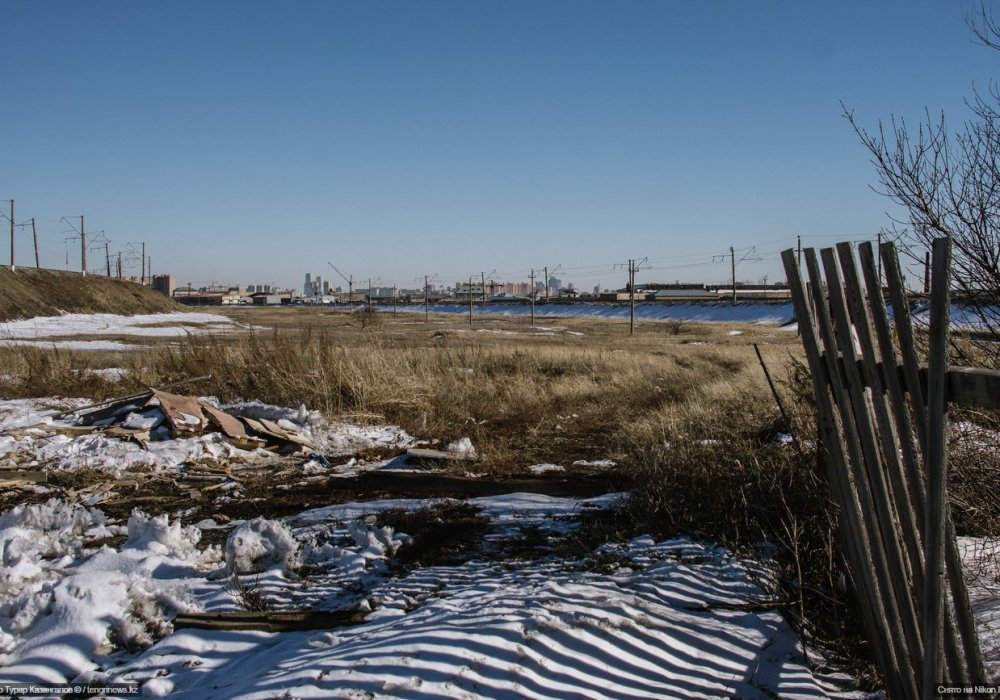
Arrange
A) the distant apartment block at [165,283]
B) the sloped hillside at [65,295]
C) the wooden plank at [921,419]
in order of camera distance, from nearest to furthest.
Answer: the wooden plank at [921,419]
the sloped hillside at [65,295]
the distant apartment block at [165,283]

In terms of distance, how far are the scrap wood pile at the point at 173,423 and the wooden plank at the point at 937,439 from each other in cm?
770

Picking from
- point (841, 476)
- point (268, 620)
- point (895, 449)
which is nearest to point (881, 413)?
point (895, 449)

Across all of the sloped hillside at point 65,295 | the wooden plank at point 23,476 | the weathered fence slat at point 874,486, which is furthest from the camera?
the sloped hillside at point 65,295

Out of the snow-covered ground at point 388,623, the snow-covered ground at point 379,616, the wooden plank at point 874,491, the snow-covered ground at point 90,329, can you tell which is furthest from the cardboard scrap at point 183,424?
the snow-covered ground at point 90,329

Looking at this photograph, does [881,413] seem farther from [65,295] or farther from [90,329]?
[65,295]

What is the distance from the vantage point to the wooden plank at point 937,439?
205cm

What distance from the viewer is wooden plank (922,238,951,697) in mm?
2053

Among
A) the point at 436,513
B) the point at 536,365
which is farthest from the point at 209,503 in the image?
the point at 536,365

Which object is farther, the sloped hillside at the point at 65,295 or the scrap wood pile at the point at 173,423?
the sloped hillside at the point at 65,295

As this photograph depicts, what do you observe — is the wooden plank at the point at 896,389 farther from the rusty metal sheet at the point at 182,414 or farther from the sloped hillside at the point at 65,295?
the sloped hillside at the point at 65,295

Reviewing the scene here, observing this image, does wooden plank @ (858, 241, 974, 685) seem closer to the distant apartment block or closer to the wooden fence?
the wooden fence

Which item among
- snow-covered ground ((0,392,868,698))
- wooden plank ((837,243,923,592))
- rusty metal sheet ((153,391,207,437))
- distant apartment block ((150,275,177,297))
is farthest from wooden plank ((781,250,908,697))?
distant apartment block ((150,275,177,297))

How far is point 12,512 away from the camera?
5.14 meters

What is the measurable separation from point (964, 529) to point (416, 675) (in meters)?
3.90
